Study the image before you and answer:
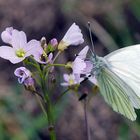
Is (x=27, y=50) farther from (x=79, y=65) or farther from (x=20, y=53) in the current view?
(x=79, y=65)

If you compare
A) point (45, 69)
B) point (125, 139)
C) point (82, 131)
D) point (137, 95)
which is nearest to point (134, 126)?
point (125, 139)

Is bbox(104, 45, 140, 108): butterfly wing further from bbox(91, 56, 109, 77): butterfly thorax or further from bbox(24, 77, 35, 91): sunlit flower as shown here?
bbox(24, 77, 35, 91): sunlit flower

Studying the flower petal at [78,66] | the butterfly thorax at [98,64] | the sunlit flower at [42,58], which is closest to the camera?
the sunlit flower at [42,58]

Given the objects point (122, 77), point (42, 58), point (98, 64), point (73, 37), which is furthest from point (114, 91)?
point (42, 58)

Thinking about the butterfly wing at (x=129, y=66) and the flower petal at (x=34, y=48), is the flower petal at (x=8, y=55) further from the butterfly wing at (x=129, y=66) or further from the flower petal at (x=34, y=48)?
the butterfly wing at (x=129, y=66)

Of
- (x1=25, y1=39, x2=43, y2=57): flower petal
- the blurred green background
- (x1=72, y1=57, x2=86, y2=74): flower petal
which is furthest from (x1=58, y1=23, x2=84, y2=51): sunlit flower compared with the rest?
the blurred green background

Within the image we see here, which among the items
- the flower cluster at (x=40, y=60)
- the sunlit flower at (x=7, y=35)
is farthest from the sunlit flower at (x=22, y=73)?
the sunlit flower at (x=7, y=35)
